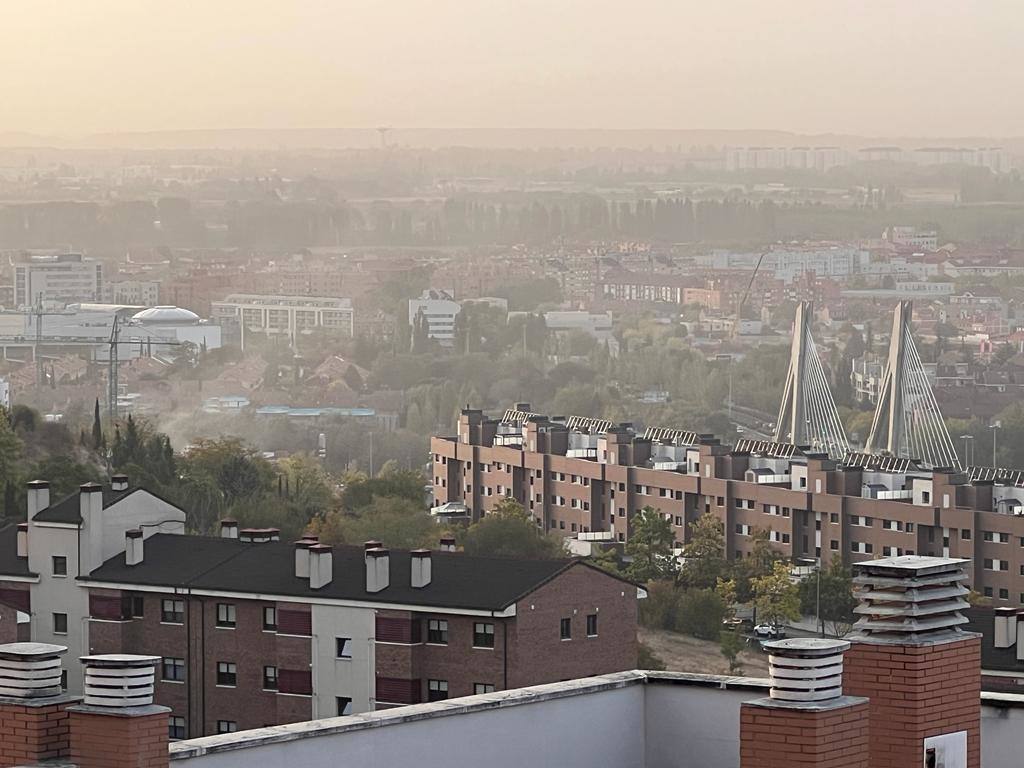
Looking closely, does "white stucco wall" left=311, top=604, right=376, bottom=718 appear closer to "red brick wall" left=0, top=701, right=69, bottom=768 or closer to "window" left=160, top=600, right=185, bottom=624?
"window" left=160, top=600, right=185, bottom=624

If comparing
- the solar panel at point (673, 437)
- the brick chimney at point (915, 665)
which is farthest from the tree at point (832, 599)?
the brick chimney at point (915, 665)

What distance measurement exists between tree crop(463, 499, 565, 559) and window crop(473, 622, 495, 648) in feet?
58.0

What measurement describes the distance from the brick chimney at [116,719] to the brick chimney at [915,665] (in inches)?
63.8

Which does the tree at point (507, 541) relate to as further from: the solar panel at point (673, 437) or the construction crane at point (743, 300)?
the construction crane at point (743, 300)

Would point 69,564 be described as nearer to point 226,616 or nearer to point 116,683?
point 226,616

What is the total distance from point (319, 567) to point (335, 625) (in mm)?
511

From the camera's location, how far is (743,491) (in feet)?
148

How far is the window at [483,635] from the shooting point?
1889 cm

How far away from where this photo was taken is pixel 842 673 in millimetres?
5332

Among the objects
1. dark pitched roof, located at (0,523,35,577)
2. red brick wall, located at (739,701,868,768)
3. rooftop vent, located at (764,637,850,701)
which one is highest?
rooftop vent, located at (764,637,850,701)

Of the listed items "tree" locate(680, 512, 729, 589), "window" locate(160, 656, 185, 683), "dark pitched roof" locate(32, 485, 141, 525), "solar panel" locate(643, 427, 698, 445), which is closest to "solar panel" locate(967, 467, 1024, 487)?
"tree" locate(680, 512, 729, 589)

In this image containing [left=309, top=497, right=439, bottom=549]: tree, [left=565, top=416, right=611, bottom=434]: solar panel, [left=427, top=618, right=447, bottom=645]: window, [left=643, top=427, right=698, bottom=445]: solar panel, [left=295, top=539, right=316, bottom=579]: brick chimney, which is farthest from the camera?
[left=565, top=416, right=611, bottom=434]: solar panel

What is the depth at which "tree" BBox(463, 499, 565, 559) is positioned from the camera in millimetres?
37219

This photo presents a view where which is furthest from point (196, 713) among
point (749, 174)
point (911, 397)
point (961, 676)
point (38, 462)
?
point (749, 174)
